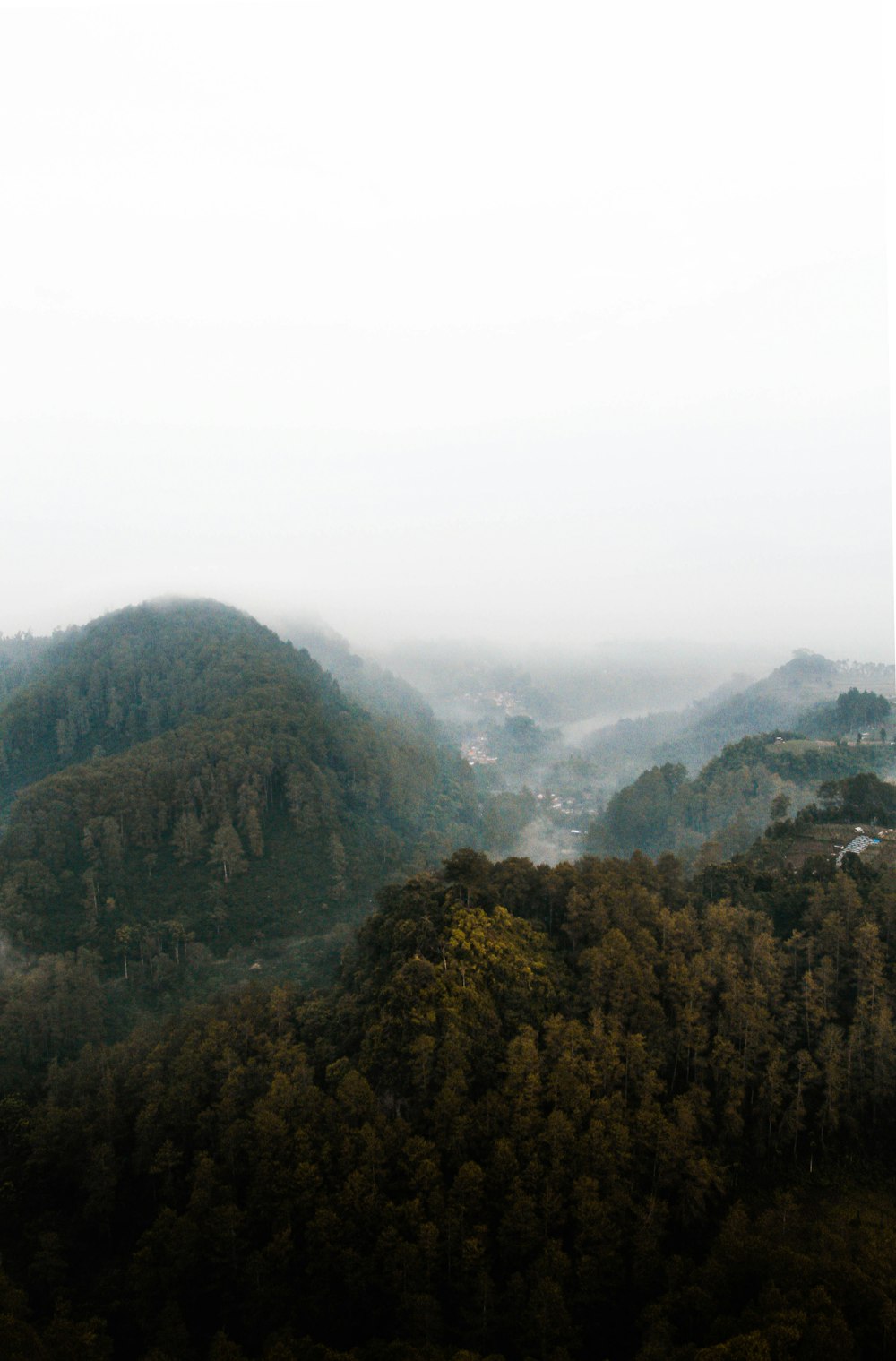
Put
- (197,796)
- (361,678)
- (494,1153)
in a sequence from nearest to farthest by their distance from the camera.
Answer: (494,1153) → (197,796) → (361,678)

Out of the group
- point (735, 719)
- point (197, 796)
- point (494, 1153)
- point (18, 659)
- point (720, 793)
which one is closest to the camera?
point (494, 1153)

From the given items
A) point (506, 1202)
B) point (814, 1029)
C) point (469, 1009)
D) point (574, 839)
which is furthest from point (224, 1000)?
point (574, 839)

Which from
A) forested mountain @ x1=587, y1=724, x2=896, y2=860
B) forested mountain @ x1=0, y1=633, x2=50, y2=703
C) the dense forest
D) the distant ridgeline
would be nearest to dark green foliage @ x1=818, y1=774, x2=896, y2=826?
the dense forest

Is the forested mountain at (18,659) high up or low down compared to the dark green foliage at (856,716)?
up

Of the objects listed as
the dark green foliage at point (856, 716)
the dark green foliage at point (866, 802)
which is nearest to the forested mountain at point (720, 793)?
the dark green foliage at point (856, 716)

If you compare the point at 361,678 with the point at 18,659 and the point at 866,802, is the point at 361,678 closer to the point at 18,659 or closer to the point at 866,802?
the point at 18,659

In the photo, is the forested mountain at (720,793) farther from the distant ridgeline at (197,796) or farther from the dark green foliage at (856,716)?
the distant ridgeline at (197,796)

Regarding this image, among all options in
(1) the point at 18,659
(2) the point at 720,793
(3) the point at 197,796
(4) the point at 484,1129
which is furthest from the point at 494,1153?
(1) the point at 18,659

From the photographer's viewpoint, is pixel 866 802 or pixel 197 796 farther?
pixel 197 796
